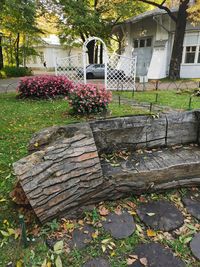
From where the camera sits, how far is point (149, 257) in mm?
1677

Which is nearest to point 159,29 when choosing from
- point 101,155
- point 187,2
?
point 187,2

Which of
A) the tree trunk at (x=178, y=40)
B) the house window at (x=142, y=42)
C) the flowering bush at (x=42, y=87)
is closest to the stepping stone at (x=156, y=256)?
the flowering bush at (x=42, y=87)

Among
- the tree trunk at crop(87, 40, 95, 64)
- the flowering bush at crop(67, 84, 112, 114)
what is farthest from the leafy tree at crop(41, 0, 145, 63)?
the flowering bush at crop(67, 84, 112, 114)

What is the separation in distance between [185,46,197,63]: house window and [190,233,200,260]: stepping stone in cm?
1302

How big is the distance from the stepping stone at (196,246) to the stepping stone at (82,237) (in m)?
0.80

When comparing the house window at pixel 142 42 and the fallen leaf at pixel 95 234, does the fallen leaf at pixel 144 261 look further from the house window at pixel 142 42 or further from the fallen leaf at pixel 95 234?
the house window at pixel 142 42

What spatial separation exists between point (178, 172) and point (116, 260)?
112 centimetres

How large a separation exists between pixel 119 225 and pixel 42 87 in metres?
6.07

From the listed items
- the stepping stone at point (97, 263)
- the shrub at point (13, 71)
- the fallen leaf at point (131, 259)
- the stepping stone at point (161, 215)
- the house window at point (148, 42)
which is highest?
the house window at point (148, 42)

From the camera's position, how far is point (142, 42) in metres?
15.0

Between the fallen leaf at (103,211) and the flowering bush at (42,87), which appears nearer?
the fallen leaf at (103,211)

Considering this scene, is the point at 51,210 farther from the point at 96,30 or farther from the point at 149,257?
the point at 96,30

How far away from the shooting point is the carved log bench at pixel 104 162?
186 cm

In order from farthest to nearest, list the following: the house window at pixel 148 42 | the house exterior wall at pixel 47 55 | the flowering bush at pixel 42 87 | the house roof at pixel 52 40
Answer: the house roof at pixel 52 40 < the house exterior wall at pixel 47 55 < the house window at pixel 148 42 < the flowering bush at pixel 42 87
